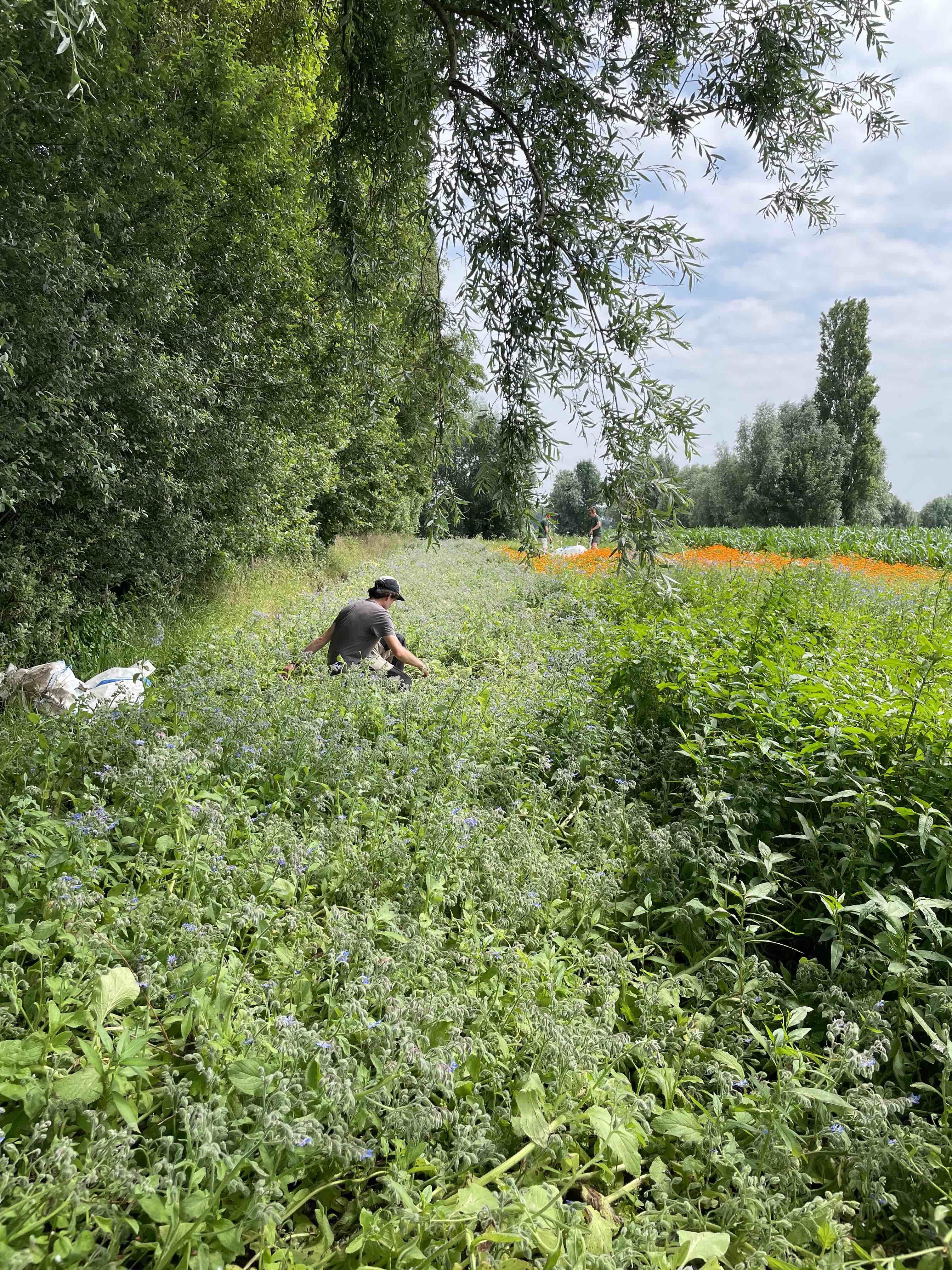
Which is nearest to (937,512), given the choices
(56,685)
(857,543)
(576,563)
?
(857,543)

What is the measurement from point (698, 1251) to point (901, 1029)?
4.43ft

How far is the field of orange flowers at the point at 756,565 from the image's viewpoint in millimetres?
9531

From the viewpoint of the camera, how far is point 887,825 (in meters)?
3.33

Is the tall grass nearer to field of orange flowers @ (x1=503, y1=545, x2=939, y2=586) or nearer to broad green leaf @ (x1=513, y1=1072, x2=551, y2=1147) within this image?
field of orange flowers @ (x1=503, y1=545, x2=939, y2=586)

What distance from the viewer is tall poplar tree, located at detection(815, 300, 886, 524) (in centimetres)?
4800

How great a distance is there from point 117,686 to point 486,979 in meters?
3.86

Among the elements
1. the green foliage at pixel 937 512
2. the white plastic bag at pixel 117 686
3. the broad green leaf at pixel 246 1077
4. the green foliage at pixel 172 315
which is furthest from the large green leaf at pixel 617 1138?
the green foliage at pixel 937 512

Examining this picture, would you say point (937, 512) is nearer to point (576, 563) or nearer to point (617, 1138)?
point (576, 563)

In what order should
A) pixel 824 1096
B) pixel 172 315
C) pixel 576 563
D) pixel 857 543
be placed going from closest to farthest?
pixel 824 1096
pixel 172 315
pixel 576 563
pixel 857 543

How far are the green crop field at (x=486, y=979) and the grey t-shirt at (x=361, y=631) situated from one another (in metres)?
1.35

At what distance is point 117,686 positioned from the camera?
517 cm

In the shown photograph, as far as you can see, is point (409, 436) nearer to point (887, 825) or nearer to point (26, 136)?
point (887, 825)

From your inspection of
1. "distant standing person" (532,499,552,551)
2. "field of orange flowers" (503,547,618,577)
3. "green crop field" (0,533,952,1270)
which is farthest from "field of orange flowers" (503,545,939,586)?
"green crop field" (0,533,952,1270)

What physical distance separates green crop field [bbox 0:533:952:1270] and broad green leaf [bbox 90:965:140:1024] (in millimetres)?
17
